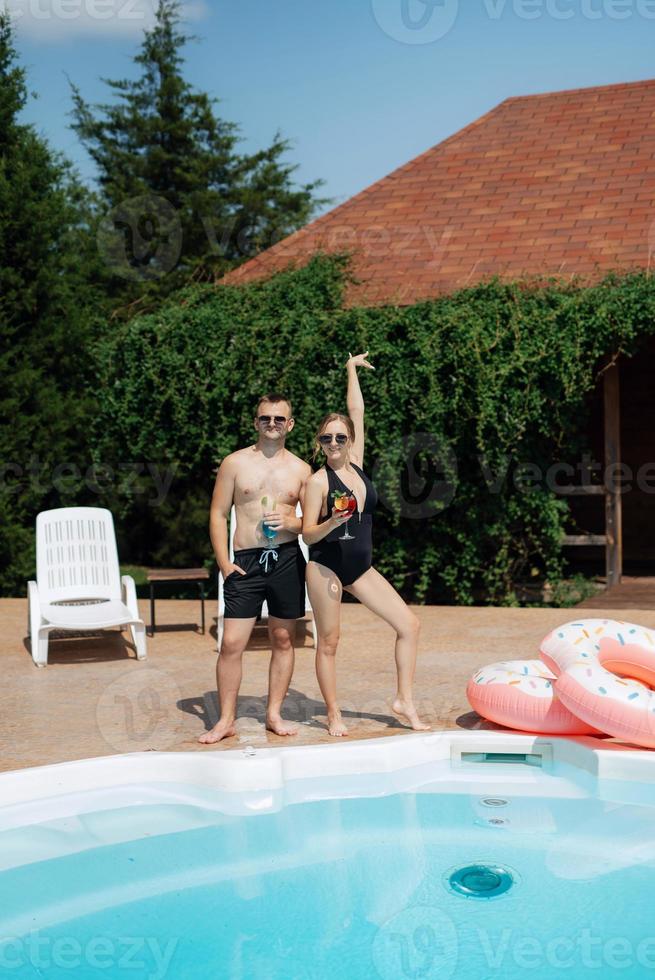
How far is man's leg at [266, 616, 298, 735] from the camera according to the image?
633cm

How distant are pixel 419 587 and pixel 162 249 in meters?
20.1

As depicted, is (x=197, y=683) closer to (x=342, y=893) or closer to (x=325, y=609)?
(x=325, y=609)

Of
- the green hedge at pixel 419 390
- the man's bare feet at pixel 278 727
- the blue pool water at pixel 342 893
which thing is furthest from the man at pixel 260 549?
the green hedge at pixel 419 390

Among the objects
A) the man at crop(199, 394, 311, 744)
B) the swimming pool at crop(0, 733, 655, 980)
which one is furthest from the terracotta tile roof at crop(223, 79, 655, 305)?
the swimming pool at crop(0, 733, 655, 980)

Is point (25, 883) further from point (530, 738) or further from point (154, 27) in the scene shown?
point (154, 27)

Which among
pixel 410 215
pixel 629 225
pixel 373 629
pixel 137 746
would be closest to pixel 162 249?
pixel 410 215

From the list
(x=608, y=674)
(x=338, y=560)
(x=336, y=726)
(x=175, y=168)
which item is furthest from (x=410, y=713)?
(x=175, y=168)

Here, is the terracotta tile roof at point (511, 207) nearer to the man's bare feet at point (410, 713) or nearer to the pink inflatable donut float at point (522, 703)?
the pink inflatable donut float at point (522, 703)

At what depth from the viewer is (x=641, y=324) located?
38.3 ft

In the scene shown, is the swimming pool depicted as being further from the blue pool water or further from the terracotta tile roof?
the terracotta tile roof

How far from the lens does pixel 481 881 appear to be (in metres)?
5.14

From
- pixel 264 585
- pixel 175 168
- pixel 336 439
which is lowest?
pixel 264 585

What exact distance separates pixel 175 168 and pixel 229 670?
2656 centimetres

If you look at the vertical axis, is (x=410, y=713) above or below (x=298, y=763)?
above
